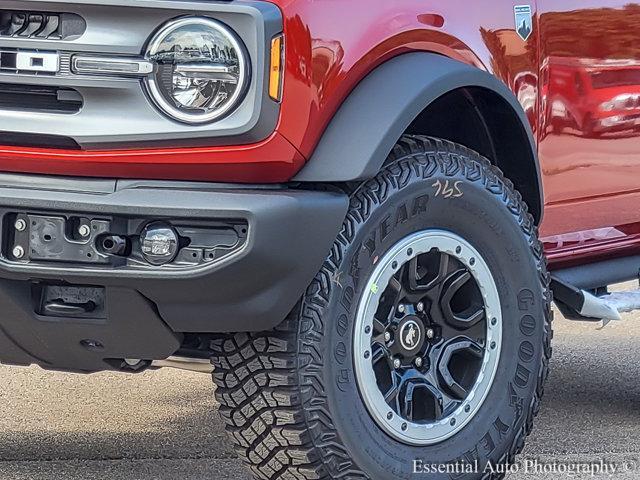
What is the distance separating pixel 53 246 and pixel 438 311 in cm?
97

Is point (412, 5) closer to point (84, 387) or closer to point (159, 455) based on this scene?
point (159, 455)

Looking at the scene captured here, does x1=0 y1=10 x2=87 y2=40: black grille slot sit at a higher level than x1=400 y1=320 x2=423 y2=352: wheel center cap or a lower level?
higher

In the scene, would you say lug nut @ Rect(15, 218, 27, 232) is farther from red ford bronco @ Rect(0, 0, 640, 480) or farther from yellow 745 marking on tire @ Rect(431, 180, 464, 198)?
yellow 745 marking on tire @ Rect(431, 180, 464, 198)

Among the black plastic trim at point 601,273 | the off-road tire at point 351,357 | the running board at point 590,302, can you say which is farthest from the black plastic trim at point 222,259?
the black plastic trim at point 601,273

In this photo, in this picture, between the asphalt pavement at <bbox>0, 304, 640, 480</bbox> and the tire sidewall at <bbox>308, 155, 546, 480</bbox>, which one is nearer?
the tire sidewall at <bbox>308, 155, 546, 480</bbox>

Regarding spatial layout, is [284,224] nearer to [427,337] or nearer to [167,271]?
[167,271]

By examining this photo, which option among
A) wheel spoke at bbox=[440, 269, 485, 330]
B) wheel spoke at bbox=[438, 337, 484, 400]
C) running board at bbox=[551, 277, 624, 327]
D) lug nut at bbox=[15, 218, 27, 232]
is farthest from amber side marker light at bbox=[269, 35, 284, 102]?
running board at bbox=[551, 277, 624, 327]

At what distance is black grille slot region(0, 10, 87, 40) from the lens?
292 centimetres

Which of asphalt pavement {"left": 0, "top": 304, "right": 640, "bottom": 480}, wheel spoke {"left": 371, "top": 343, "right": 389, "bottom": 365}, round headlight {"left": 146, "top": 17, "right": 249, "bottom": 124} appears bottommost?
asphalt pavement {"left": 0, "top": 304, "right": 640, "bottom": 480}

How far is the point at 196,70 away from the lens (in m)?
2.90

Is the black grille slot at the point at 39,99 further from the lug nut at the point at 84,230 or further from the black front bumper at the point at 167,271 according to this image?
the lug nut at the point at 84,230

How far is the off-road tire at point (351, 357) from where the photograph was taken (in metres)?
3.03

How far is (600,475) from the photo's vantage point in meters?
3.81

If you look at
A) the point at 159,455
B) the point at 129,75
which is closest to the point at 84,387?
the point at 159,455
